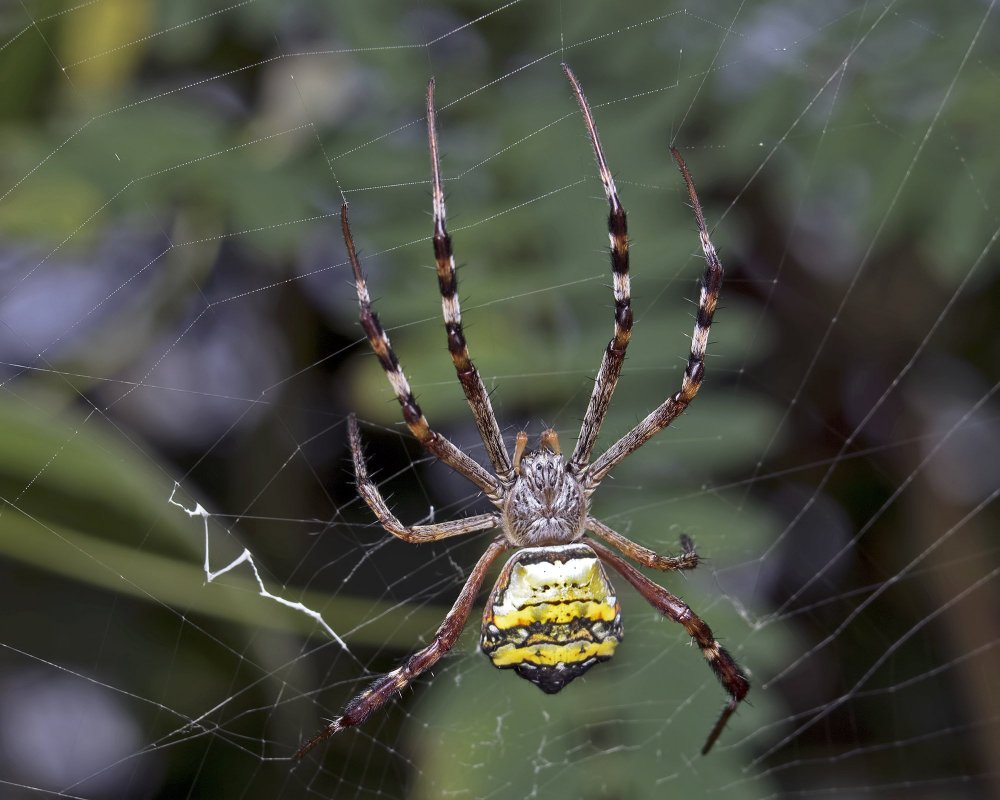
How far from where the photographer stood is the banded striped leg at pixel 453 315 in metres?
2.41

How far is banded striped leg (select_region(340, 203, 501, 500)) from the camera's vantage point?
248 centimetres

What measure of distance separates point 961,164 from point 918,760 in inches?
112

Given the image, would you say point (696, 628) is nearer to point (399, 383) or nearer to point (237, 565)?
point (399, 383)

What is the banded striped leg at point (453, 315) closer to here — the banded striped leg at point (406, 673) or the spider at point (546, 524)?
the spider at point (546, 524)

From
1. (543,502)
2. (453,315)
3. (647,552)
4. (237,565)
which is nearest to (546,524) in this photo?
(543,502)

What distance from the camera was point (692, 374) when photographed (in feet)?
9.51

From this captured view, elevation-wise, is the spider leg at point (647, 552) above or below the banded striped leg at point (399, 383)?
below

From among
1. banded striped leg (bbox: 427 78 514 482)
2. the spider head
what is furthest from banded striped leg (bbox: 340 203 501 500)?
the spider head

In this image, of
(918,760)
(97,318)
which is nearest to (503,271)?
(97,318)

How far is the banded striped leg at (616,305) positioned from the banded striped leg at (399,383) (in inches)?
17.6

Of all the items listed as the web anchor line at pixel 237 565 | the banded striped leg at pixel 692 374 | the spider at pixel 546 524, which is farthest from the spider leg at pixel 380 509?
the banded striped leg at pixel 692 374

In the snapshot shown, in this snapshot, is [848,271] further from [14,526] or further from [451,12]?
[14,526]

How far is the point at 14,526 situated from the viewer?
278 centimetres

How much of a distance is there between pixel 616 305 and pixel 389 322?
735mm
